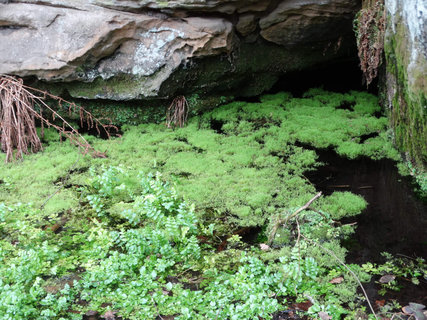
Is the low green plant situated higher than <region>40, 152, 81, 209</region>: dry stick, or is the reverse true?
<region>40, 152, 81, 209</region>: dry stick

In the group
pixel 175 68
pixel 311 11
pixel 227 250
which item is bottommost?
pixel 227 250

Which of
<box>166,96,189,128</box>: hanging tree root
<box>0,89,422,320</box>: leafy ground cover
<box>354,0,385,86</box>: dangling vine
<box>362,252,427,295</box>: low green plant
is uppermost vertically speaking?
<box>354,0,385,86</box>: dangling vine

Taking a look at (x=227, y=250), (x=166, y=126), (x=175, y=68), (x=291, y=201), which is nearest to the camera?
(x=227, y=250)

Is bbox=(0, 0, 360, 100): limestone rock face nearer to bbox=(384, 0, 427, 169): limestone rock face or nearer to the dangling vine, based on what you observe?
the dangling vine

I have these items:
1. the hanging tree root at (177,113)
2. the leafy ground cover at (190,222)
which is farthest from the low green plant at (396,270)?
the hanging tree root at (177,113)

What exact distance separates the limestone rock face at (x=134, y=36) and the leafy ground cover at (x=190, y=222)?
0.57 metres

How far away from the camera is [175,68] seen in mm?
4898

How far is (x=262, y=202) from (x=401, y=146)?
59.9 inches

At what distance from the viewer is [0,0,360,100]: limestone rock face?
486 cm

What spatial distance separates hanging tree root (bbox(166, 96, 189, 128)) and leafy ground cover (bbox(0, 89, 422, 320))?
11 centimetres

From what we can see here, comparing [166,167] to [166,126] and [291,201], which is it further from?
[291,201]

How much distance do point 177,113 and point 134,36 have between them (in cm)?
95

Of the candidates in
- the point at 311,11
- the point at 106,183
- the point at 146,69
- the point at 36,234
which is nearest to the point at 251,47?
the point at 311,11

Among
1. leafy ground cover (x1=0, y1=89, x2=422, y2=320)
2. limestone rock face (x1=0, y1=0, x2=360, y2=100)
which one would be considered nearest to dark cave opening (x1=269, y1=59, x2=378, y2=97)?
leafy ground cover (x1=0, y1=89, x2=422, y2=320)
